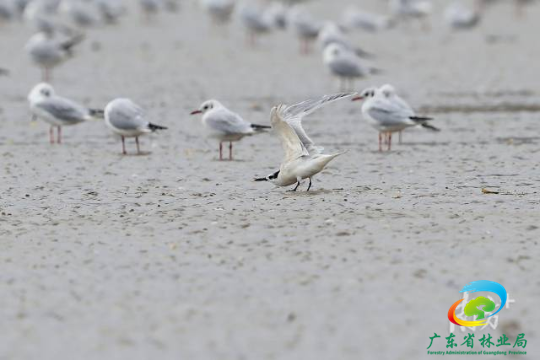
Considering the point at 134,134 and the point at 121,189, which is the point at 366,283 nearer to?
the point at 121,189

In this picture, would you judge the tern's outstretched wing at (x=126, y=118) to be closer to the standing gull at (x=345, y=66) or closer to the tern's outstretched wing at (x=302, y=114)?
the tern's outstretched wing at (x=302, y=114)

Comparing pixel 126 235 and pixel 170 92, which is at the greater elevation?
pixel 170 92

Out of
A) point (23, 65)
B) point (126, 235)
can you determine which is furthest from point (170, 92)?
point (126, 235)

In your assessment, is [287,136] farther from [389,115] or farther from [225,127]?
[389,115]

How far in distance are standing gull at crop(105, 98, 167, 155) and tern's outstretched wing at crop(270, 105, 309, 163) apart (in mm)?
3103

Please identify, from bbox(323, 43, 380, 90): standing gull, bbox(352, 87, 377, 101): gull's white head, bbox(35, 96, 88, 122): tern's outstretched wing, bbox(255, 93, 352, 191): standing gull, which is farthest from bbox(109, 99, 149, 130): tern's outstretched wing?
bbox(323, 43, 380, 90): standing gull

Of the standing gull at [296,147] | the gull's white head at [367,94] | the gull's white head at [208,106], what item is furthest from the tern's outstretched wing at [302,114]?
the gull's white head at [367,94]

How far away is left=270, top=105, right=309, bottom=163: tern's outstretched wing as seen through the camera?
9070mm

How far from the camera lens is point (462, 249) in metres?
7.15

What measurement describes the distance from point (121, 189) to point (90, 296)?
3.62 meters

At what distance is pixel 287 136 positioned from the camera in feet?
30.4

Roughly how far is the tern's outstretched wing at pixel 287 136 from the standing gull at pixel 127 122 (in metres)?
3.10

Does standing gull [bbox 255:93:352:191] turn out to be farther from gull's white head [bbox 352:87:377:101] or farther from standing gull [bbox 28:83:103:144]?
standing gull [bbox 28:83:103:144]

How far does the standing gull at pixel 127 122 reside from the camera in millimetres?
12234
